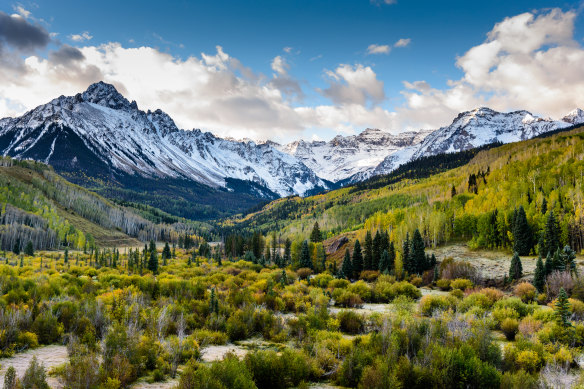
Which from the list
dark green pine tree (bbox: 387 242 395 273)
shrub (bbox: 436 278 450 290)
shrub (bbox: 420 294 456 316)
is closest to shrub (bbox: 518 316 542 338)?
shrub (bbox: 420 294 456 316)

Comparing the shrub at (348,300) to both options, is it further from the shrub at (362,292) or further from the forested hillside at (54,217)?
the forested hillside at (54,217)

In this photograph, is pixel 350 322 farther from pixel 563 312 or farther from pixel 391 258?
pixel 391 258

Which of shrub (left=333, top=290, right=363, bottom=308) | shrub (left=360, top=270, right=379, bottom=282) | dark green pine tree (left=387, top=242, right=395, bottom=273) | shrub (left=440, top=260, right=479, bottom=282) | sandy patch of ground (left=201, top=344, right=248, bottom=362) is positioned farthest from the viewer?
dark green pine tree (left=387, top=242, right=395, bottom=273)

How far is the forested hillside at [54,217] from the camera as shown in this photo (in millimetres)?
111188

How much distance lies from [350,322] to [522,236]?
56.8 metres

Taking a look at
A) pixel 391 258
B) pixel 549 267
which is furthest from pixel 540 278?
pixel 391 258

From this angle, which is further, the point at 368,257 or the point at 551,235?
the point at 368,257

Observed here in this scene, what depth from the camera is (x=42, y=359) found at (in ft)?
53.2

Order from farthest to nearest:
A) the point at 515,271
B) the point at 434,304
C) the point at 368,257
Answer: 1. the point at 368,257
2. the point at 515,271
3. the point at 434,304

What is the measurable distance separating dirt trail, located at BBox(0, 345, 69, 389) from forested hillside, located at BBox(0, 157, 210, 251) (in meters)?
93.0

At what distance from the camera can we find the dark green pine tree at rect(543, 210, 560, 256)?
58.2 m

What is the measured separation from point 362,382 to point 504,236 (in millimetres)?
70393

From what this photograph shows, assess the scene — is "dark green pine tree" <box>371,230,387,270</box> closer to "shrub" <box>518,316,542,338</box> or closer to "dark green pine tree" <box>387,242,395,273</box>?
"dark green pine tree" <box>387,242,395,273</box>

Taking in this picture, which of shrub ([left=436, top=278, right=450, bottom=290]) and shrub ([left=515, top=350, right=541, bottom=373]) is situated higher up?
shrub ([left=515, top=350, right=541, bottom=373])
